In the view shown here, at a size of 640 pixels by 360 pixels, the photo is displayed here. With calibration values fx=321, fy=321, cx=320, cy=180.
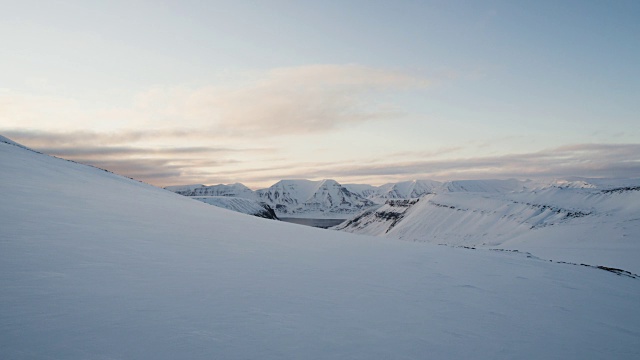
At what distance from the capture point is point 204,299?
3883 mm

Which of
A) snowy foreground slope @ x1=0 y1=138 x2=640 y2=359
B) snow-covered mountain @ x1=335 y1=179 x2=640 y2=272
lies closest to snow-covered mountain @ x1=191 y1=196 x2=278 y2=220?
snow-covered mountain @ x1=335 y1=179 x2=640 y2=272

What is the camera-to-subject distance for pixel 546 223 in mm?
58969

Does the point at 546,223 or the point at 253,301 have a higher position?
the point at 253,301

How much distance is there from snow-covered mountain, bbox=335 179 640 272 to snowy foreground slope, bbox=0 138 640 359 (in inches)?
1010

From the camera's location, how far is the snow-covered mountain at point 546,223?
105 feet

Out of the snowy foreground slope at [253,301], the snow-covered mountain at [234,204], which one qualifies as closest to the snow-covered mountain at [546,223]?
the snowy foreground slope at [253,301]

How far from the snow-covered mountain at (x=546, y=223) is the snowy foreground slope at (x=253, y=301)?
2565 centimetres

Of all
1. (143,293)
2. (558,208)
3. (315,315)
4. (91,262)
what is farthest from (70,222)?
(558,208)

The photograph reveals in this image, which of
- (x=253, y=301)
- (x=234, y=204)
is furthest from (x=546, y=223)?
(x=234, y=204)

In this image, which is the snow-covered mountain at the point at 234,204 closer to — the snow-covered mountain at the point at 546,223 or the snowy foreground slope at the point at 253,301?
the snow-covered mountain at the point at 546,223

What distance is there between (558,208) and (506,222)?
35.8 feet

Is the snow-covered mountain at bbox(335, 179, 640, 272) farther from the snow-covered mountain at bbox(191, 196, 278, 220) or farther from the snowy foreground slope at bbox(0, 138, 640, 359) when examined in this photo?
the snow-covered mountain at bbox(191, 196, 278, 220)

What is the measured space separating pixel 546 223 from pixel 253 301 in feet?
229

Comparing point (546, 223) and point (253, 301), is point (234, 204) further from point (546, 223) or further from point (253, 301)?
point (253, 301)
